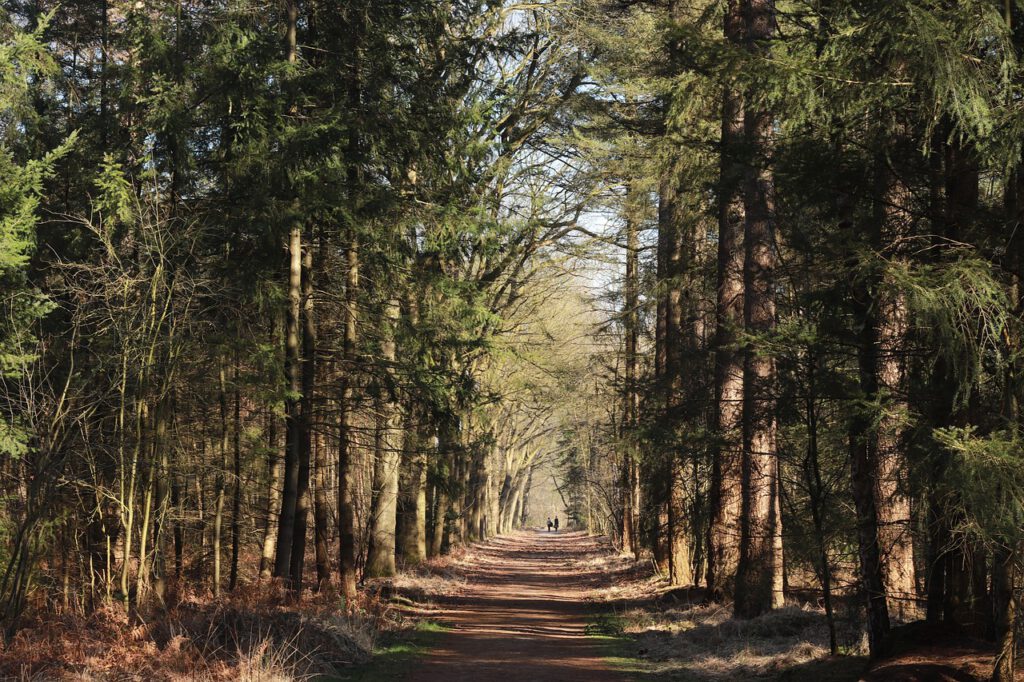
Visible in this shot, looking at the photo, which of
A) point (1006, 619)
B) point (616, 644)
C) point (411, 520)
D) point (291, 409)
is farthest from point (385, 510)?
point (1006, 619)

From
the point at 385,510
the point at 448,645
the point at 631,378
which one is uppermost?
the point at 631,378

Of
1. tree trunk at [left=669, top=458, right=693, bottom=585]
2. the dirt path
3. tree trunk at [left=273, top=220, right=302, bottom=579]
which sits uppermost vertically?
tree trunk at [left=273, top=220, right=302, bottom=579]

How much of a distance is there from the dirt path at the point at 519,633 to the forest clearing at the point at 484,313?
15 centimetres

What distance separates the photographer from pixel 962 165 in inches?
310

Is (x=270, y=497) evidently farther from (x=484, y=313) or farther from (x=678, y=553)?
(x=678, y=553)

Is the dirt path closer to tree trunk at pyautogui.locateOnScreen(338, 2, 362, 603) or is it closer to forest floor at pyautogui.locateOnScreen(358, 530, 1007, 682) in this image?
forest floor at pyautogui.locateOnScreen(358, 530, 1007, 682)

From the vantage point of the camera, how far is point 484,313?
17500 mm

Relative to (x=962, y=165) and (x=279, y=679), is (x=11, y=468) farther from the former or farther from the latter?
(x=962, y=165)

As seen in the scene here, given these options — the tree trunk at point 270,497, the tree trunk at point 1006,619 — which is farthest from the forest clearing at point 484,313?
the tree trunk at point 270,497

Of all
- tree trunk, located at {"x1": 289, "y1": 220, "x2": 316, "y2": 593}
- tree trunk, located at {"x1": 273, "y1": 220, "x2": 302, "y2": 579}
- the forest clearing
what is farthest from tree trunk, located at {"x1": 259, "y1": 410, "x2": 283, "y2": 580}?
tree trunk, located at {"x1": 273, "y1": 220, "x2": 302, "y2": 579}

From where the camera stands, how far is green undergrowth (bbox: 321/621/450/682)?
1030 cm

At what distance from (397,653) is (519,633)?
3.21m

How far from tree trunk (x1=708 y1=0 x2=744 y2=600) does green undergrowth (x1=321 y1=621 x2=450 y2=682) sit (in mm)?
4925

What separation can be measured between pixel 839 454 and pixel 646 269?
14187mm
